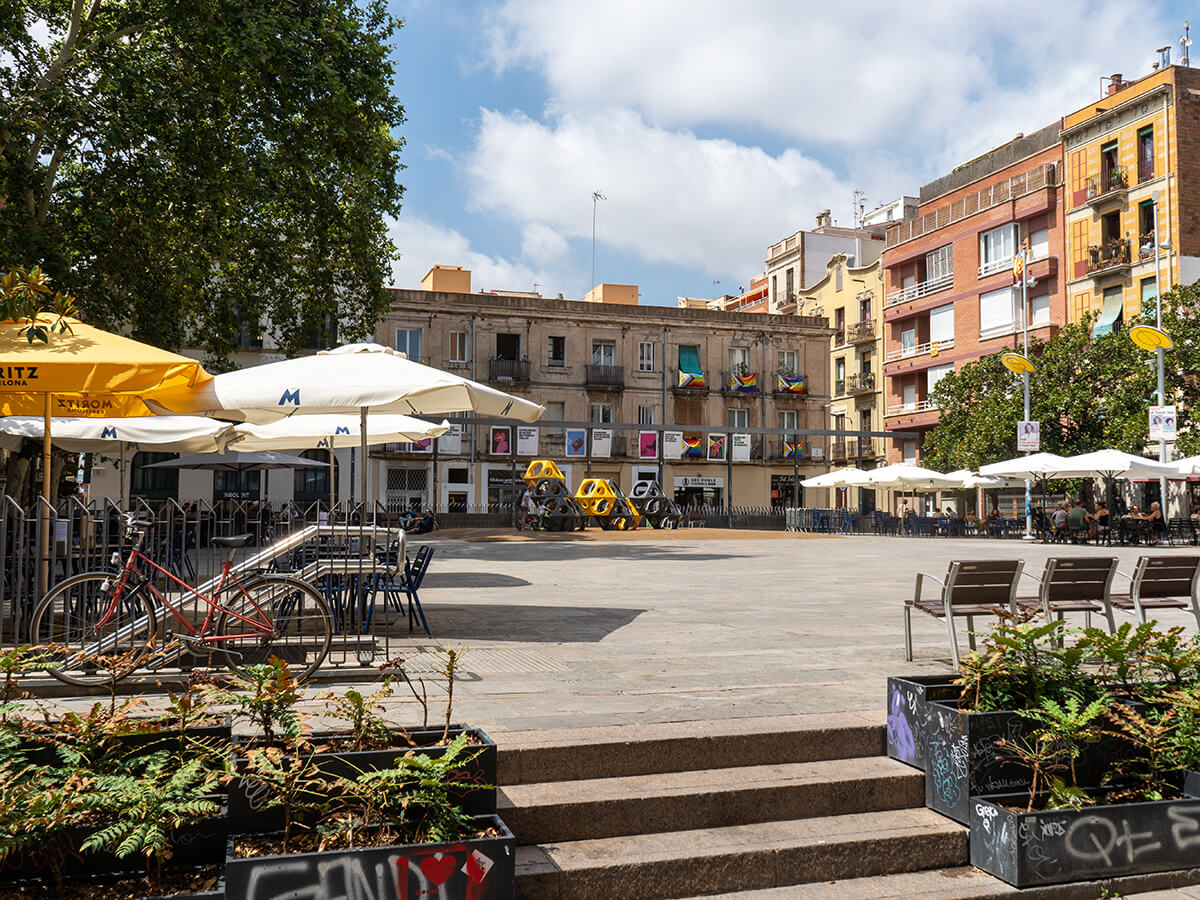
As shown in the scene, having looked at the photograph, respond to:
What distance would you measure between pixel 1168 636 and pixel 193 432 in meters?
11.6

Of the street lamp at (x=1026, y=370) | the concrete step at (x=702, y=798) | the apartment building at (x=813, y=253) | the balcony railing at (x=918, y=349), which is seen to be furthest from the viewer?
the apartment building at (x=813, y=253)

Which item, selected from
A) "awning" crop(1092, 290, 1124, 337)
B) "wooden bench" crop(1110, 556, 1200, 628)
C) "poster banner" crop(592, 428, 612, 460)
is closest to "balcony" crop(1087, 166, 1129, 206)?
"awning" crop(1092, 290, 1124, 337)

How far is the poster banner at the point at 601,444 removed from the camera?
45.9 m

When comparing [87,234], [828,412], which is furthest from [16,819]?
[828,412]

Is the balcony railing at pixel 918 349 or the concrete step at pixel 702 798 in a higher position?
the balcony railing at pixel 918 349

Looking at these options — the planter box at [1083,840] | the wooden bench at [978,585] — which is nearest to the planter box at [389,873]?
the planter box at [1083,840]

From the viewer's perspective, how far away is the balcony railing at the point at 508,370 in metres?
47.0

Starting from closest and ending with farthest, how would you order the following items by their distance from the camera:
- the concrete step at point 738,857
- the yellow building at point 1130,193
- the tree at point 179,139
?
the concrete step at point 738,857 → the tree at point 179,139 → the yellow building at point 1130,193

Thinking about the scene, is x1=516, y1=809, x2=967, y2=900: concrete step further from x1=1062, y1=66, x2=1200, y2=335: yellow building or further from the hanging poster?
the hanging poster

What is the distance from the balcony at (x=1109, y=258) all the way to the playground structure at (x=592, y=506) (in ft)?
58.3

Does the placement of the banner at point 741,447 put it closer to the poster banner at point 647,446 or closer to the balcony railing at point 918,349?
the poster banner at point 647,446

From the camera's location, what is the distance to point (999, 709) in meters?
5.00

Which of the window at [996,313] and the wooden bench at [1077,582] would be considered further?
the window at [996,313]

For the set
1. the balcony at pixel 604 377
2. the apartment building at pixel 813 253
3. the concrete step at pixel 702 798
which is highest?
the apartment building at pixel 813 253
